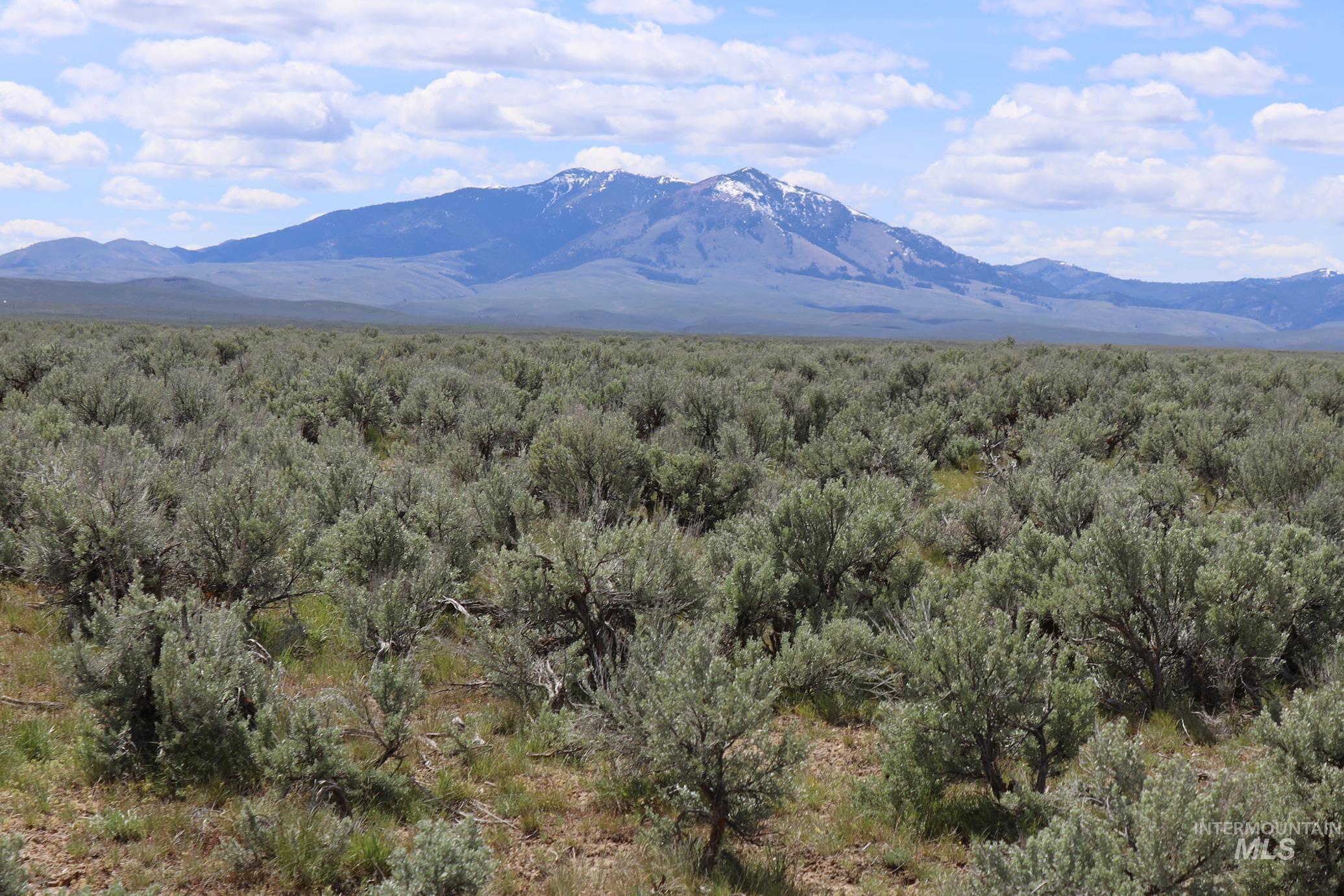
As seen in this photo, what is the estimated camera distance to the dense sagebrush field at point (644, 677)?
4.03m

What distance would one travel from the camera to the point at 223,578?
21.7 feet

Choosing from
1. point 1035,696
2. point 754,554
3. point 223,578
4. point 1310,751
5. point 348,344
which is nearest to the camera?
point 1310,751

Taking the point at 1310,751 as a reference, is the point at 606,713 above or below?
below

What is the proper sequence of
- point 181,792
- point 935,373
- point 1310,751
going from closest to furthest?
point 1310,751
point 181,792
point 935,373

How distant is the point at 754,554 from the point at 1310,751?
3936 millimetres

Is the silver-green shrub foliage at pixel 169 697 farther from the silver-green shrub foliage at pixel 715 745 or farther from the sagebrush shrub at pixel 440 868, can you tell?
the silver-green shrub foliage at pixel 715 745

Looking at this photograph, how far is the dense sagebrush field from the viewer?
4027 mm

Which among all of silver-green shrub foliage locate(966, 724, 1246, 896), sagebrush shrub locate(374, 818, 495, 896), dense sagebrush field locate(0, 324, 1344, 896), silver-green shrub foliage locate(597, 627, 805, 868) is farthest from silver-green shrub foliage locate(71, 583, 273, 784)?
silver-green shrub foliage locate(966, 724, 1246, 896)

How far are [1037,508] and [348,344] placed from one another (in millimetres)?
26395

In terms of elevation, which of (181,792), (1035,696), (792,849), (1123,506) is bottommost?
(792,849)

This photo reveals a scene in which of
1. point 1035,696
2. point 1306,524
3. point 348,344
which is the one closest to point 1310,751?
point 1035,696

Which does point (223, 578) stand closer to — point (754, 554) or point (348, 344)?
point (754, 554)

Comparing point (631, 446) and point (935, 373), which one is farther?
point (935, 373)

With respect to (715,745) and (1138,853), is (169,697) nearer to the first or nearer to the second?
(715,745)
